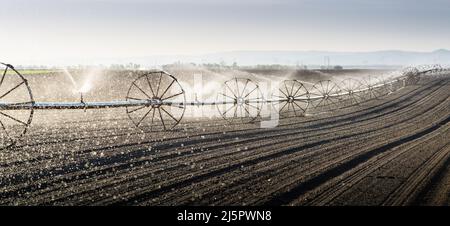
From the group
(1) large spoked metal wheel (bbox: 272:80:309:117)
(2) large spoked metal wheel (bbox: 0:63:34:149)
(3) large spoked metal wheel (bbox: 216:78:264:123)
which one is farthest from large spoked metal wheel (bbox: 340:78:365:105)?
(2) large spoked metal wheel (bbox: 0:63:34:149)

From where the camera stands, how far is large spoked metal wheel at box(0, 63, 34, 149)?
1335cm

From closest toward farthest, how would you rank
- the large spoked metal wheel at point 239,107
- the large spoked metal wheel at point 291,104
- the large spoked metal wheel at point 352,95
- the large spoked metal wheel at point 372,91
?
the large spoked metal wheel at point 239,107, the large spoked metal wheel at point 291,104, the large spoked metal wheel at point 352,95, the large spoked metal wheel at point 372,91

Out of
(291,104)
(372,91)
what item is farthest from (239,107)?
(372,91)

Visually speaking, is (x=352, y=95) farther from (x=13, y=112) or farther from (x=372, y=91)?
(x=13, y=112)

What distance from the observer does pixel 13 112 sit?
953 inches

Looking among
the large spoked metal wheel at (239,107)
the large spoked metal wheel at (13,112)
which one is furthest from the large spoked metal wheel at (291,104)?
the large spoked metal wheel at (13,112)

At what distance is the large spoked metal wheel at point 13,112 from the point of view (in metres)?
13.4

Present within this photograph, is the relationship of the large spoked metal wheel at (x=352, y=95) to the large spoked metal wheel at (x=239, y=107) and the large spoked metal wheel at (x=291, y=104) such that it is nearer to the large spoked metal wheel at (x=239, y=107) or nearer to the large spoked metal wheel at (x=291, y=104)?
the large spoked metal wheel at (x=291, y=104)

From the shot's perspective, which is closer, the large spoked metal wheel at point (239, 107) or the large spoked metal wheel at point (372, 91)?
the large spoked metal wheel at point (239, 107)

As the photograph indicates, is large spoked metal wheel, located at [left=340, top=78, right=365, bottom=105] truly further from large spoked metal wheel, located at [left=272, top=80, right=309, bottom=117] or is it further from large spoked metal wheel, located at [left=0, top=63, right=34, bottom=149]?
large spoked metal wheel, located at [left=0, top=63, right=34, bottom=149]
